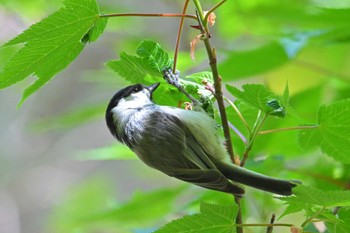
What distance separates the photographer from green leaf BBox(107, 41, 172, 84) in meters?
0.97

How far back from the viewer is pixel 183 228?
844 mm

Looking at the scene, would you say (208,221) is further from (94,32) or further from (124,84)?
(124,84)

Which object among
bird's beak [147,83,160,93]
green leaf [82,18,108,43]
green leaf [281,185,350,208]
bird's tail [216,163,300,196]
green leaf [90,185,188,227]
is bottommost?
green leaf [90,185,188,227]

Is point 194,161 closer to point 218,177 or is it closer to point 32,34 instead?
point 218,177

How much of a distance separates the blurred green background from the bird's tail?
113 millimetres

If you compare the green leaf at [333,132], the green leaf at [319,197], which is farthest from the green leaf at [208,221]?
the green leaf at [333,132]

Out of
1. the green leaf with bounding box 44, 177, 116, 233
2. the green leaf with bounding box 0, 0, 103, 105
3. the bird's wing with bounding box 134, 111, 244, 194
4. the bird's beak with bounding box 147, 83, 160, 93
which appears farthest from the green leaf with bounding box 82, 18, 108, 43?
the green leaf with bounding box 44, 177, 116, 233

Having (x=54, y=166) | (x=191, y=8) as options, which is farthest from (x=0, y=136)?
(x=191, y=8)

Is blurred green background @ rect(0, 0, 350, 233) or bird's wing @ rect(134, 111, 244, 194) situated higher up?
bird's wing @ rect(134, 111, 244, 194)

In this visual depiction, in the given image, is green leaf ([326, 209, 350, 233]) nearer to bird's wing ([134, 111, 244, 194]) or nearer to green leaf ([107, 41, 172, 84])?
bird's wing ([134, 111, 244, 194])

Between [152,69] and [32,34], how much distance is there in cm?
22

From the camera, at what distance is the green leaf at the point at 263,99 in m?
0.90

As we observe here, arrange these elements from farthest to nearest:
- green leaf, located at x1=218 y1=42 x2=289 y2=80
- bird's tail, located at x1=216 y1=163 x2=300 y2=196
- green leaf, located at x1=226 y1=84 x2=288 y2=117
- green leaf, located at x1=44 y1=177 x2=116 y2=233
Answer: green leaf, located at x1=44 y1=177 x2=116 y2=233 → green leaf, located at x1=218 y1=42 x2=289 y2=80 → bird's tail, located at x1=216 y1=163 x2=300 y2=196 → green leaf, located at x1=226 y1=84 x2=288 y2=117

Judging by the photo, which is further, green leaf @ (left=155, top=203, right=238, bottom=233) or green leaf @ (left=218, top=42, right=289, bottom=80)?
green leaf @ (left=218, top=42, right=289, bottom=80)
